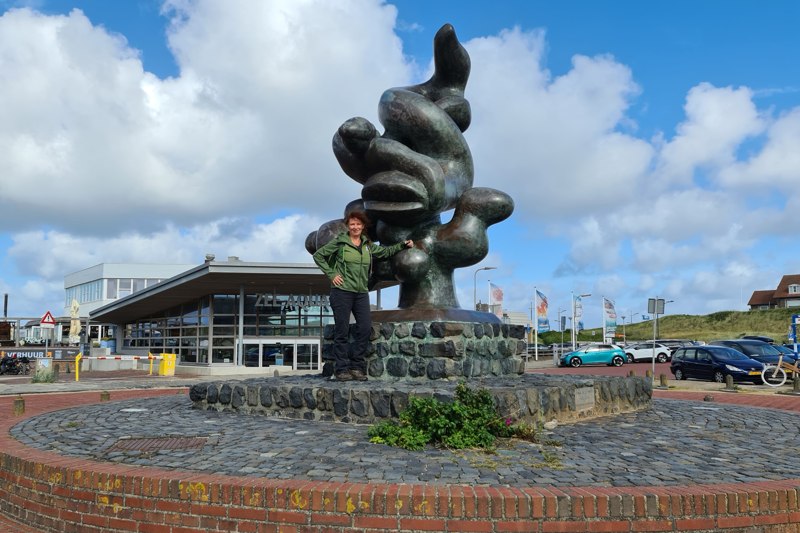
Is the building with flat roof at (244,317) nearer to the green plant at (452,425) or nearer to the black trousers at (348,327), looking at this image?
the black trousers at (348,327)

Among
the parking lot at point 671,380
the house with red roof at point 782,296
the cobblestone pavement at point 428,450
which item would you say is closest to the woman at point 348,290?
the cobblestone pavement at point 428,450

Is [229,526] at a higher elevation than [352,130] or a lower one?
lower

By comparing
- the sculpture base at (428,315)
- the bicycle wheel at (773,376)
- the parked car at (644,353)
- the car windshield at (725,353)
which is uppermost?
the sculpture base at (428,315)

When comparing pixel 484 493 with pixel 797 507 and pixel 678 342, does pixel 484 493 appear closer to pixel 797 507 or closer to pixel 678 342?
pixel 797 507

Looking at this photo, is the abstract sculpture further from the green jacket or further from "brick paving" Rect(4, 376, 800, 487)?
"brick paving" Rect(4, 376, 800, 487)

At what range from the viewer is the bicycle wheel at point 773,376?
1916 cm

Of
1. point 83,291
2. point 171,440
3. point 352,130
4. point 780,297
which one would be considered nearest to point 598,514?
point 171,440

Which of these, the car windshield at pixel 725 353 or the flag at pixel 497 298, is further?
the flag at pixel 497 298

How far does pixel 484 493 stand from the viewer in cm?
392

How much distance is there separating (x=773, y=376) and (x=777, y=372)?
0.16 metres

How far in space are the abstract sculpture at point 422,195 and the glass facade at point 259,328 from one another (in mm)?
23685

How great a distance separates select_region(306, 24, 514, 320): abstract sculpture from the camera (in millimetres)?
9227

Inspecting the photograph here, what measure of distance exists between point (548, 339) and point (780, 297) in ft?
108

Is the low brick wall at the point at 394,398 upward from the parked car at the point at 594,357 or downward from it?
upward
